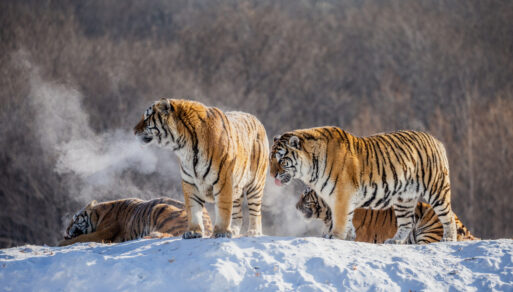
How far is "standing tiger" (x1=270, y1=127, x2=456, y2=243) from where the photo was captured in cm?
446

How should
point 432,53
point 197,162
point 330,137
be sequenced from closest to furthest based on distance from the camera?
point 197,162 → point 330,137 → point 432,53

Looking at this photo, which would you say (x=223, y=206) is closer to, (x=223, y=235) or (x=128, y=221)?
(x=223, y=235)

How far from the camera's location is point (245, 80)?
1205cm

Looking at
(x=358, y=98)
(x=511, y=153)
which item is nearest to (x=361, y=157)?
(x=358, y=98)

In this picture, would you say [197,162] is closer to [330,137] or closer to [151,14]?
[330,137]

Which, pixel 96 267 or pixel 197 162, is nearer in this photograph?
pixel 96 267

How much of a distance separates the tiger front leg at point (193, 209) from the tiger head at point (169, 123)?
294 mm

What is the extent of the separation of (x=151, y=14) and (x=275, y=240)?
8898 mm

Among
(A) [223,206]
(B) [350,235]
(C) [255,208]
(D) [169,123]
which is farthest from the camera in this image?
(C) [255,208]

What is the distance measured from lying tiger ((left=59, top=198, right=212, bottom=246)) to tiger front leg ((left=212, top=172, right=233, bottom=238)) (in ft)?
4.47

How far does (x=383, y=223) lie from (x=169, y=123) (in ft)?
8.98

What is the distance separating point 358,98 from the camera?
39.5ft

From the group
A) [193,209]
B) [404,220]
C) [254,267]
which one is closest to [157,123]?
[193,209]

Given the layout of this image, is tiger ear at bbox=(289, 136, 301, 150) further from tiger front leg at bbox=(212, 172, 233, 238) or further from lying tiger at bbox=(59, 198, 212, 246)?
lying tiger at bbox=(59, 198, 212, 246)
